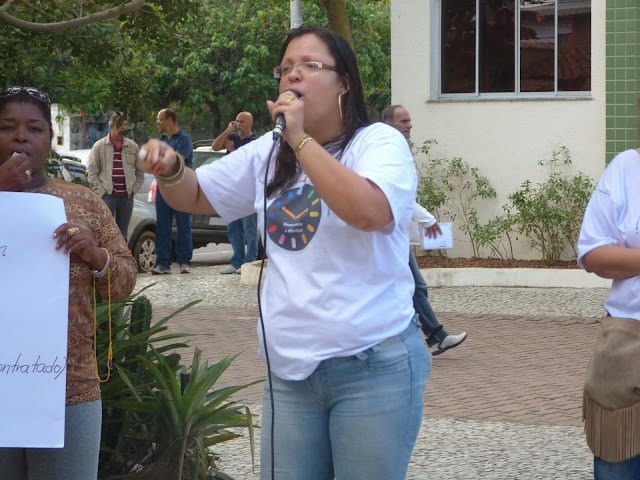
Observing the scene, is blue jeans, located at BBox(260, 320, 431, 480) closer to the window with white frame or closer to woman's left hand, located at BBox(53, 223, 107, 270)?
woman's left hand, located at BBox(53, 223, 107, 270)

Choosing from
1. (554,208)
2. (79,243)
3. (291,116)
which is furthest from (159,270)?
(291,116)

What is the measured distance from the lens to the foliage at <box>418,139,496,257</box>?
48.0 ft

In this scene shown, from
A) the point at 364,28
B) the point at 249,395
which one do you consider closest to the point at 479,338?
the point at 249,395

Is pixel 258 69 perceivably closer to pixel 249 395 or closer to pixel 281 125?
pixel 249 395

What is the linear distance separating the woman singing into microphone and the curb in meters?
9.92

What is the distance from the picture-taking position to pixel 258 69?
33594 mm

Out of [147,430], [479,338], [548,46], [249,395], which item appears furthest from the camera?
[548,46]

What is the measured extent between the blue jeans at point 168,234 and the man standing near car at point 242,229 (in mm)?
561

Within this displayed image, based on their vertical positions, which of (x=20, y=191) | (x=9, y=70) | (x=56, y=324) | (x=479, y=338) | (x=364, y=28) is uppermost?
(x=364, y=28)

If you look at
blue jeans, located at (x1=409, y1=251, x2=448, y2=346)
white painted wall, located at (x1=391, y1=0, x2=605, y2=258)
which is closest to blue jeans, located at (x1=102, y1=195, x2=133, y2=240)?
white painted wall, located at (x1=391, y1=0, x2=605, y2=258)

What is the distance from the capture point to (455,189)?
48.7 ft

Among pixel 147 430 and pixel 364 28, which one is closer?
pixel 147 430

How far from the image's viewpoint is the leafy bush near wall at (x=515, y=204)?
13.9m

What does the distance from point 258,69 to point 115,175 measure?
19.1 metres
